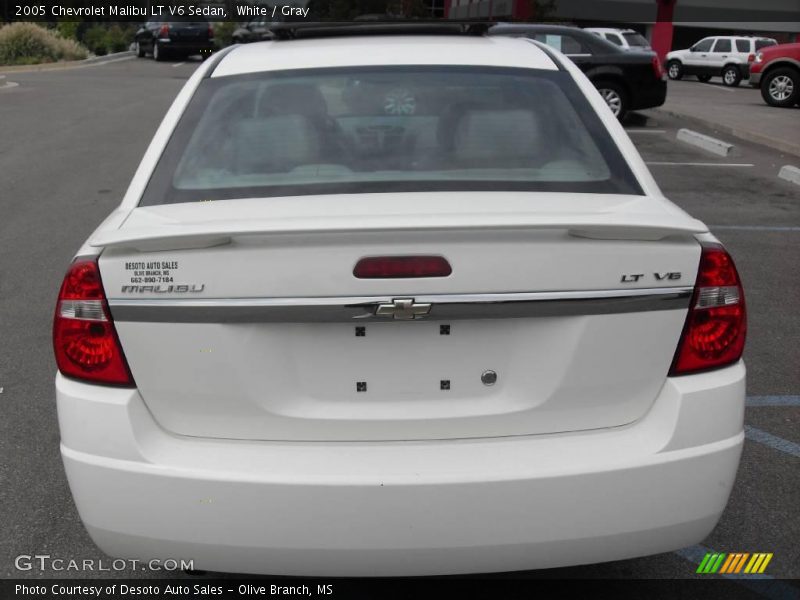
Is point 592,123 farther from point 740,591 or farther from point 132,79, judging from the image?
point 132,79

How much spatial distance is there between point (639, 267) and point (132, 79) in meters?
25.6

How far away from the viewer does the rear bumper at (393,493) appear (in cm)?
249

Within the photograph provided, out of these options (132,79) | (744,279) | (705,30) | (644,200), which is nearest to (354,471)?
(644,200)

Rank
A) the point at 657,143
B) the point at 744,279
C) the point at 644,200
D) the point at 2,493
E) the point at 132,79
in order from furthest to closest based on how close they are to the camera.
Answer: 1. the point at 132,79
2. the point at 657,143
3. the point at 744,279
4. the point at 2,493
5. the point at 644,200

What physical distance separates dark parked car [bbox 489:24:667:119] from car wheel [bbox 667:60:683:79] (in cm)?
1770

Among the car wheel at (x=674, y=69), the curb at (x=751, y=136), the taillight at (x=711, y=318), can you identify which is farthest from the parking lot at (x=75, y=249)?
the car wheel at (x=674, y=69)

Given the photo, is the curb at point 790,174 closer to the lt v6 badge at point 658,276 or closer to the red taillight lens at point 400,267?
the lt v6 badge at point 658,276

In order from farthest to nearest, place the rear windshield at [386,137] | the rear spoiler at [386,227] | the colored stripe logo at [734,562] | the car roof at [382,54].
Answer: the car roof at [382,54]
the colored stripe logo at [734,562]
the rear windshield at [386,137]
the rear spoiler at [386,227]

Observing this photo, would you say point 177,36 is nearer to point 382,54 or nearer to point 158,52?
point 158,52

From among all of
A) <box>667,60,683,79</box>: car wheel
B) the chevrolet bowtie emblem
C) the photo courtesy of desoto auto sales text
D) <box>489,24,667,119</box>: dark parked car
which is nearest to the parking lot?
the photo courtesy of desoto auto sales text

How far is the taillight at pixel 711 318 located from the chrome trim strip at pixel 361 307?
0.22 metres

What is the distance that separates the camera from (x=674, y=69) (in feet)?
113

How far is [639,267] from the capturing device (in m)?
2.55

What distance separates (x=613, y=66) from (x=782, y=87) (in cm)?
566
